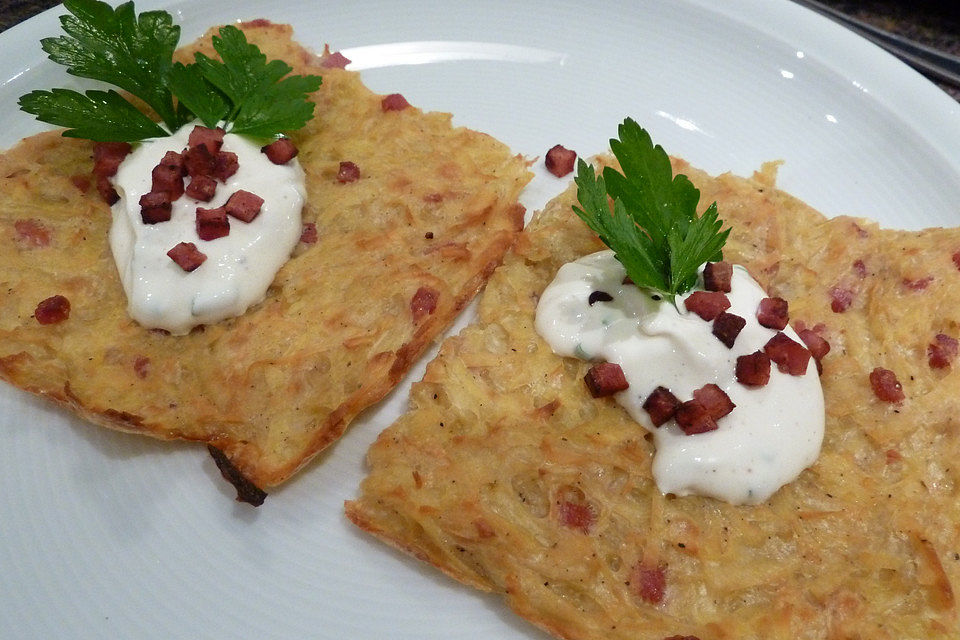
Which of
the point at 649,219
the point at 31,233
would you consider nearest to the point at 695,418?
the point at 649,219

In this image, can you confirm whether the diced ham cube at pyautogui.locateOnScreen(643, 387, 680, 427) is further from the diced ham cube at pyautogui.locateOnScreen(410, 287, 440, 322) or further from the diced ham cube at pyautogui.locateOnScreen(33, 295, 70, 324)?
the diced ham cube at pyautogui.locateOnScreen(33, 295, 70, 324)

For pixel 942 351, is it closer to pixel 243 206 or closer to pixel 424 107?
pixel 424 107

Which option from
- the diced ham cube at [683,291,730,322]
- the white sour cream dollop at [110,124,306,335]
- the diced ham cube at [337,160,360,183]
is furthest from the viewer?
the diced ham cube at [337,160,360,183]

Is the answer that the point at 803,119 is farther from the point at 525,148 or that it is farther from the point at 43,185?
the point at 43,185

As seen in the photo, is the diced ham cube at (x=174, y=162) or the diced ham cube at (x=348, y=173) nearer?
the diced ham cube at (x=174, y=162)

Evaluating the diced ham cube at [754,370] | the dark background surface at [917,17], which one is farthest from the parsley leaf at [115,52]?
the dark background surface at [917,17]

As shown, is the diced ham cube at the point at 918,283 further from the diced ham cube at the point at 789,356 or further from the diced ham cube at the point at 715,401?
the diced ham cube at the point at 715,401

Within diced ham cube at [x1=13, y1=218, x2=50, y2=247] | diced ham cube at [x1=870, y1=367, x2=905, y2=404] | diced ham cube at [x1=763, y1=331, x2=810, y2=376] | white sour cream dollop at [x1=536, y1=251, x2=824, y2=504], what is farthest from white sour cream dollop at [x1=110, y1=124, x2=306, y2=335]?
diced ham cube at [x1=870, y1=367, x2=905, y2=404]
